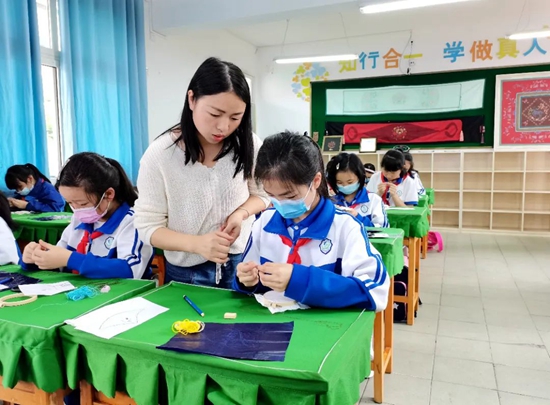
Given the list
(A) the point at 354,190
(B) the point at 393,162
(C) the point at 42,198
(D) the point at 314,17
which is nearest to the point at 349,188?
(A) the point at 354,190

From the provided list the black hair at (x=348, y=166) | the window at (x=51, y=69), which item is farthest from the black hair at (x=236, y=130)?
the window at (x=51, y=69)

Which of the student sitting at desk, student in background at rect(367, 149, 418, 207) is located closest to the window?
student in background at rect(367, 149, 418, 207)

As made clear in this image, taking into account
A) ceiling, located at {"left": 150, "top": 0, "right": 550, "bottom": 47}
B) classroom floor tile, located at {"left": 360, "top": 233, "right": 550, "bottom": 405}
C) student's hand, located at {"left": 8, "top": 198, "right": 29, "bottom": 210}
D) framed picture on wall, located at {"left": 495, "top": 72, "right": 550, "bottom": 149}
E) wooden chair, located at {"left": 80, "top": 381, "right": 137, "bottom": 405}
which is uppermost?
ceiling, located at {"left": 150, "top": 0, "right": 550, "bottom": 47}

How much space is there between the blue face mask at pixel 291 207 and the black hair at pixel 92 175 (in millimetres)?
732

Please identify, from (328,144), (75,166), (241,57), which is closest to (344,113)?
(328,144)

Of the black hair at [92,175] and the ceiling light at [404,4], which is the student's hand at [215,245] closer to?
the black hair at [92,175]

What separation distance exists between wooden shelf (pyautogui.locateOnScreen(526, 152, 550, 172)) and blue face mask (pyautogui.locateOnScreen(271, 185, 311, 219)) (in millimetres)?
6599

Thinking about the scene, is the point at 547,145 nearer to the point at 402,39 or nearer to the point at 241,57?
the point at 402,39

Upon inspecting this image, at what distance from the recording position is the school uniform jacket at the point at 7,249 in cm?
172

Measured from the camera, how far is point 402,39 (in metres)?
7.15

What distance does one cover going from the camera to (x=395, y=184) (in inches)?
163

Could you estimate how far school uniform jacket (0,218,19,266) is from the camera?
1.72 m

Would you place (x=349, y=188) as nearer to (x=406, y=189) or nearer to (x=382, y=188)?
(x=382, y=188)

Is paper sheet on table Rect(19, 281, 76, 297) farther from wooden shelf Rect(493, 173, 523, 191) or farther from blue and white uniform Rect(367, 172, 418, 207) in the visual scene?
wooden shelf Rect(493, 173, 523, 191)
